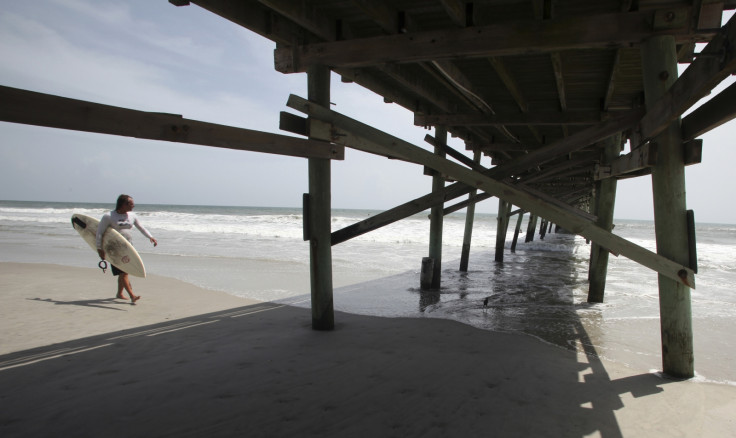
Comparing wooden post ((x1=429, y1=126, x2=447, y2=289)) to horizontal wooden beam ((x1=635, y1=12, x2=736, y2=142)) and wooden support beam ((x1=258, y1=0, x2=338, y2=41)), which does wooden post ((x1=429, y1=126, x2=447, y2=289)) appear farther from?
horizontal wooden beam ((x1=635, y1=12, x2=736, y2=142))

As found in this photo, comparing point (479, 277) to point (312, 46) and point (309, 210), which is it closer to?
point (309, 210)

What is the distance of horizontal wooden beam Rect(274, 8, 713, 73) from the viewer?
2986 mm

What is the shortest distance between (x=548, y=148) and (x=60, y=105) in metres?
3.85

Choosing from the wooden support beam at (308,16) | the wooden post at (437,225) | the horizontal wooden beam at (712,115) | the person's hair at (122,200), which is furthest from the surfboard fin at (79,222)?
the horizontal wooden beam at (712,115)

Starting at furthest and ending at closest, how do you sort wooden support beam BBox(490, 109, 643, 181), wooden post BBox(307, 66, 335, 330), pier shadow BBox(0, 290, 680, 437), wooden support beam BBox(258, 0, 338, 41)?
wooden post BBox(307, 66, 335, 330), wooden support beam BBox(490, 109, 643, 181), wooden support beam BBox(258, 0, 338, 41), pier shadow BBox(0, 290, 680, 437)

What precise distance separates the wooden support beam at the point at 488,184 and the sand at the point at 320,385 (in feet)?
3.17

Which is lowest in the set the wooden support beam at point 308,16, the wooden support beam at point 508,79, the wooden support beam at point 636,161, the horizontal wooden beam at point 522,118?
the wooden support beam at point 636,161

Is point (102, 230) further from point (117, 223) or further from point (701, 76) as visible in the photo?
point (701, 76)

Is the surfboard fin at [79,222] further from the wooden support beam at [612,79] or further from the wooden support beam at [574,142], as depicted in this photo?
the wooden support beam at [612,79]

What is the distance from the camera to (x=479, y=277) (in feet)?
29.3

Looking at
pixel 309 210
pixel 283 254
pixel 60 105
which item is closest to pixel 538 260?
pixel 283 254

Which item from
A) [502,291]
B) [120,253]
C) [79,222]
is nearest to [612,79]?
[502,291]

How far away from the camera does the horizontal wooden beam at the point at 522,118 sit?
6.05 metres

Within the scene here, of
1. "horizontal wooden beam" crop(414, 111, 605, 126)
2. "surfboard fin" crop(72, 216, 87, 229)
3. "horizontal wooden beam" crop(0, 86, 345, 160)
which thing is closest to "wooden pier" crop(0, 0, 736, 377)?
"horizontal wooden beam" crop(0, 86, 345, 160)
